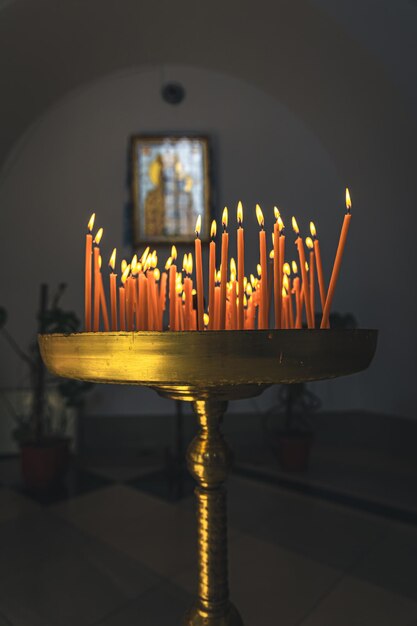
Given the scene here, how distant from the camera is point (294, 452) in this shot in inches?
101

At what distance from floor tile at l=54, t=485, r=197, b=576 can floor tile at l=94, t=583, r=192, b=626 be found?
11cm

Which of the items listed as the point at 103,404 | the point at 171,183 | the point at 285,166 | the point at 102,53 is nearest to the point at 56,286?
the point at 103,404

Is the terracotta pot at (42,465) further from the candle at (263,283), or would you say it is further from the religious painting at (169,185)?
the candle at (263,283)

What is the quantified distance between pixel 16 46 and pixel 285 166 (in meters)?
1.95

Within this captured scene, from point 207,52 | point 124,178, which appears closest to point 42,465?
point 124,178

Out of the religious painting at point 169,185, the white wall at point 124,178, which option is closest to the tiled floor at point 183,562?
the white wall at point 124,178

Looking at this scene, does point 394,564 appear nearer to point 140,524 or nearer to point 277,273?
point 140,524

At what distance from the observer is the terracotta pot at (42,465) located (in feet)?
7.59

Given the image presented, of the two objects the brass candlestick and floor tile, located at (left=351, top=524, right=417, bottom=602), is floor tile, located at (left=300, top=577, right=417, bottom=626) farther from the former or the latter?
the brass candlestick

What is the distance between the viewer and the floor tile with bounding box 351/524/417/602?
1.41 metres

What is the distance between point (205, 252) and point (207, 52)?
4.63 feet

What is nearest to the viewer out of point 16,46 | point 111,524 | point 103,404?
point 111,524

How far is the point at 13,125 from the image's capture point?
→ 3041 millimetres

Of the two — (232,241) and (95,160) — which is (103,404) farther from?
(95,160)
